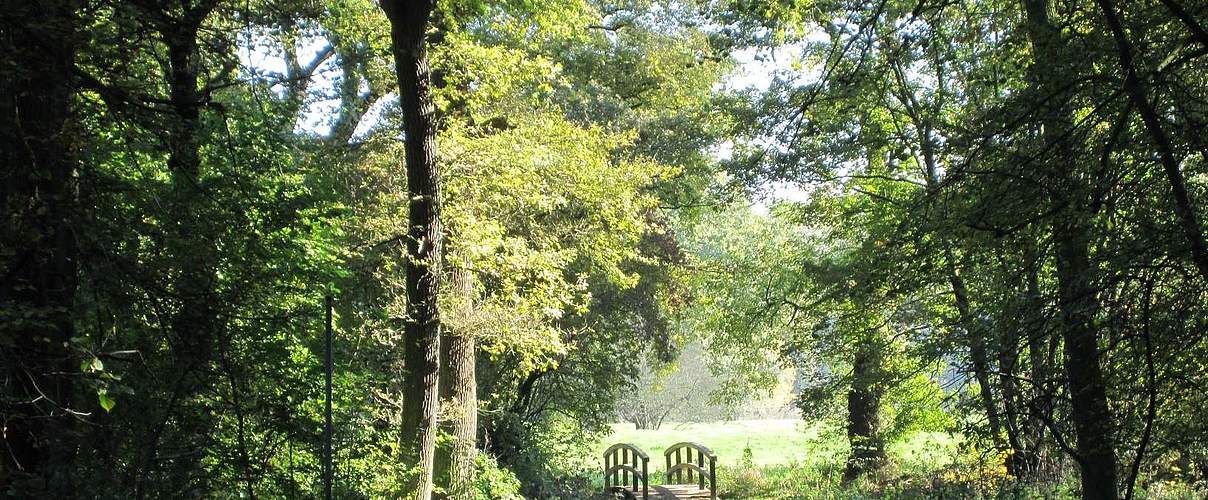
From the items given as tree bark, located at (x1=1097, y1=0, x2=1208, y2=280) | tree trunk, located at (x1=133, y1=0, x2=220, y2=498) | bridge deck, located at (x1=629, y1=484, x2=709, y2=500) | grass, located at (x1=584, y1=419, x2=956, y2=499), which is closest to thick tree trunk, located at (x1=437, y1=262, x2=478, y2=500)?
bridge deck, located at (x1=629, y1=484, x2=709, y2=500)

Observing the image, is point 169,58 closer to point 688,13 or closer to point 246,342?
point 246,342

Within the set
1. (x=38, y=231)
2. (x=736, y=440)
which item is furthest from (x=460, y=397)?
(x=736, y=440)

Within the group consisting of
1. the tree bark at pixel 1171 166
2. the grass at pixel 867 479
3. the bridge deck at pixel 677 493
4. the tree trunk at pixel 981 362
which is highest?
the tree bark at pixel 1171 166

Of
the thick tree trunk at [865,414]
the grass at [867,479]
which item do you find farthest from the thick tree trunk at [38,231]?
the thick tree trunk at [865,414]

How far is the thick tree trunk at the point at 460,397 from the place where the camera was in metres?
10.7

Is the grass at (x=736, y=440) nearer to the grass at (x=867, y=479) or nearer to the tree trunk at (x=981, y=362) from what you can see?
the grass at (x=867, y=479)

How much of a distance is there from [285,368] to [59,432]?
2.21 m

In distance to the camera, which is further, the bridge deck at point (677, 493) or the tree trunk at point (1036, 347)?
the bridge deck at point (677, 493)

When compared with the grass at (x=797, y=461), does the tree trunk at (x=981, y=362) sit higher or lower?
higher

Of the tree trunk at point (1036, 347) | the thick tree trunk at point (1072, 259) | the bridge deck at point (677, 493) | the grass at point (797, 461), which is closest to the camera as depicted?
the thick tree trunk at point (1072, 259)

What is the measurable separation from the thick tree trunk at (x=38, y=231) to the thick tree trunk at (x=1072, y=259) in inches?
188

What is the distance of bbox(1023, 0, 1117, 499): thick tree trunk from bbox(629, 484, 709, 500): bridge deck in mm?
9028

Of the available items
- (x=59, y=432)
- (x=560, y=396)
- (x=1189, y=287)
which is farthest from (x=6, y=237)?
(x=560, y=396)

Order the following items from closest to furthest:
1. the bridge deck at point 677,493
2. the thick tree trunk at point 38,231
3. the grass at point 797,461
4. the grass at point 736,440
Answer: the thick tree trunk at point 38,231
the bridge deck at point 677,493
the grass at point 797,461
the grass at point 736,440
